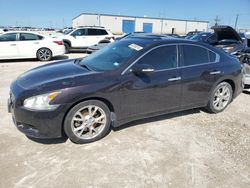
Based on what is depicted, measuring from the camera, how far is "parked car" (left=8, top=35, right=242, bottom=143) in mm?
3061

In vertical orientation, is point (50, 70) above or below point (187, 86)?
above

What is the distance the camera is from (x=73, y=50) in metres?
14.2

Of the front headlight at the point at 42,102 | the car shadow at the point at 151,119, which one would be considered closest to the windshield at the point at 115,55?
the front headlight at the point at 42,102

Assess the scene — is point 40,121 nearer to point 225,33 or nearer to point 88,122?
point 88,122

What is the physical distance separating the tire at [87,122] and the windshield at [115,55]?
0.66 metres

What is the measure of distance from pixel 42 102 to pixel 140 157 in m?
1.51

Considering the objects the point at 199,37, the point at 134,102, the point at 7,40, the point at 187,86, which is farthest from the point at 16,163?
the point at 199,37

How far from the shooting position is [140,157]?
10.1 feet

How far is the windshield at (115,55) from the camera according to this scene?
361cm

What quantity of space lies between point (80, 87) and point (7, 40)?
839 centimetres

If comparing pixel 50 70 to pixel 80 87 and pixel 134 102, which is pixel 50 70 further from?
pixel 134 102

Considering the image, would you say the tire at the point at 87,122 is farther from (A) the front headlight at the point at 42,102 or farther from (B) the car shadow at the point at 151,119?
(B) the car shadow at the point at 151,119

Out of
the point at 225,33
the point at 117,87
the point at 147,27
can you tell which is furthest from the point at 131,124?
the point at 147,27

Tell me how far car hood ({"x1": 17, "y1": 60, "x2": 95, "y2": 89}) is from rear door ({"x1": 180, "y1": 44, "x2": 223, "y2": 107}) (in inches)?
66.6
